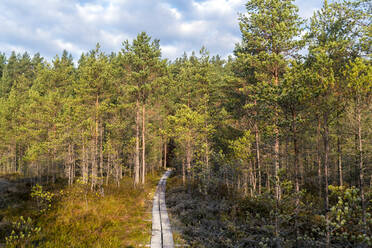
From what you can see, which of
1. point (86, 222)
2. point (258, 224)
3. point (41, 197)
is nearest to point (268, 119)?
point (258, 224)

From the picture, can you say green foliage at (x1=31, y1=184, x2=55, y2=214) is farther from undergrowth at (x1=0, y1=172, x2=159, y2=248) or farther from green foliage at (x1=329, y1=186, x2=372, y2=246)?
green foliage at (x1=329, y1=186, x2=372, y2=246)

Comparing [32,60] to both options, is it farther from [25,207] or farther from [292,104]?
[292,104]

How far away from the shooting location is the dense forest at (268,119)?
265 inches

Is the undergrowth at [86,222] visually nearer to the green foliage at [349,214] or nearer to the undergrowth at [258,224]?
the undergrowth at [258,224]

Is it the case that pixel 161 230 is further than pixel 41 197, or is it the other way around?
pixel 41 197

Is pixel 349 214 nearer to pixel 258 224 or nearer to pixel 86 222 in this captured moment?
pixel 258 224

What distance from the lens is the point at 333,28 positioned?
41.3 feet

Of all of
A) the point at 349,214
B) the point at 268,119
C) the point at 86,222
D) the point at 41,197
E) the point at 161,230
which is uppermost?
the point at 268,119

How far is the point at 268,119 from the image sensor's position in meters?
11.9

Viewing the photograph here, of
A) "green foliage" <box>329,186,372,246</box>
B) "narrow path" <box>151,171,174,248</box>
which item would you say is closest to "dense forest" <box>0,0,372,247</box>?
"green foliage" <box>329,186,372,246</box>

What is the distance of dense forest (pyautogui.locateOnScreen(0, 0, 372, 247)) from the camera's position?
6723mm

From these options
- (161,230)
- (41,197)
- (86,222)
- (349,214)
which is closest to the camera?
(349,214)

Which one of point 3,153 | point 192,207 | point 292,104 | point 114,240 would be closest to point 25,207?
point 114,240

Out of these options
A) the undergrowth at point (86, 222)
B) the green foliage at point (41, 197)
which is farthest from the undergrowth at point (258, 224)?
the green foliage at point (41, 197)
